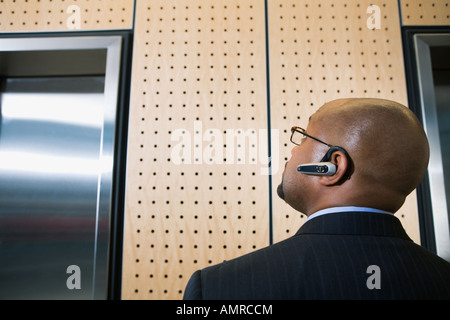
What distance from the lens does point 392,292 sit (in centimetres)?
76

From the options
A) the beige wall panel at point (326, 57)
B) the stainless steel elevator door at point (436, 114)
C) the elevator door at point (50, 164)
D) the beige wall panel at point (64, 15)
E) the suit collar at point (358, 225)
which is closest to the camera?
the suit collar at point (358, 225)

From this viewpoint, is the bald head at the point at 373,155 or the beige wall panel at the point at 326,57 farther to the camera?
the beige wall panel at the point at 326,57

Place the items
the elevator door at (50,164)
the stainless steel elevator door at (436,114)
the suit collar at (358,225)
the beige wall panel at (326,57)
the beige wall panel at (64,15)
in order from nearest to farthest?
the suit collar at (358,225), the stainless steel elevator door at (436,114), the beige wall panel at (326,57), the beige wall panel at (64,15), the elevator door at (50,164)

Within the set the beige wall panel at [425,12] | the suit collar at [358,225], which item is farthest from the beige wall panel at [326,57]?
the suit collar at [358,225]

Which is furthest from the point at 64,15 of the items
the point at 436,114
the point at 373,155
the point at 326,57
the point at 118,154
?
the point at 436,114

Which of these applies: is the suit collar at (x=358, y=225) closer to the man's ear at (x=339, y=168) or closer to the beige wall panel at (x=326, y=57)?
the man's ear at (x=339, y=168)

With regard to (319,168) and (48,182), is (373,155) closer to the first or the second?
(319,168)

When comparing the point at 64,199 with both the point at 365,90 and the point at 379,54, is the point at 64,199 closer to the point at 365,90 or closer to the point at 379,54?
the point at 365,90

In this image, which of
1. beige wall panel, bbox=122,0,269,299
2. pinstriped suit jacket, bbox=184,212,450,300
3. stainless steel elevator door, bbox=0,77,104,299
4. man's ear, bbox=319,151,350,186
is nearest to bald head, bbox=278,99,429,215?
man's ear, bbox=319,151,350,186

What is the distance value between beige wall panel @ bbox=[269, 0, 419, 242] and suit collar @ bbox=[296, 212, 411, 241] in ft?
2.96

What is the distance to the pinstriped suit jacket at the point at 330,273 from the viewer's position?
76 centimetres

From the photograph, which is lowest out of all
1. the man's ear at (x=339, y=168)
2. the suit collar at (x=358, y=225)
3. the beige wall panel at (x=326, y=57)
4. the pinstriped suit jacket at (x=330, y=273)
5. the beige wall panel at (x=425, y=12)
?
the pinstriped suit jacket at (x=330, y=273)

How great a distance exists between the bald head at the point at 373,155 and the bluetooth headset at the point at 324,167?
0.01 m
